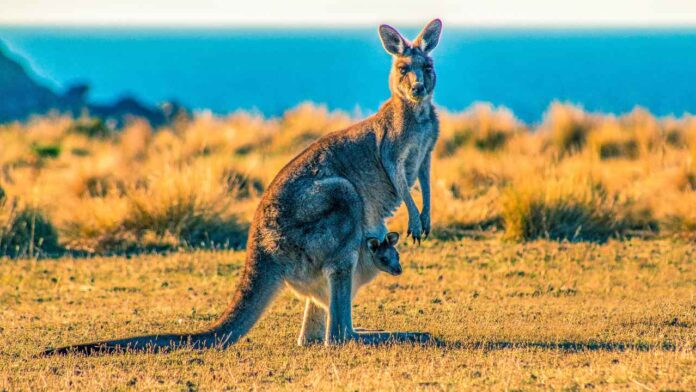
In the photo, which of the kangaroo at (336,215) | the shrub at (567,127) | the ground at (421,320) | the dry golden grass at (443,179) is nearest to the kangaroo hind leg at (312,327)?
the kangaroo at (336,215)

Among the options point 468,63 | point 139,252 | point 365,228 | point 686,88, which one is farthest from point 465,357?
point 468,63

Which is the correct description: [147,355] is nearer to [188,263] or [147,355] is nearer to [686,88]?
[188,263]

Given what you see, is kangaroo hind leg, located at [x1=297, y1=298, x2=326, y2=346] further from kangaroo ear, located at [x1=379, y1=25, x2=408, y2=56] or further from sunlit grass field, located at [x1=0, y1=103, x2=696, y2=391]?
kangaroo ear, located at [x1=379, y1=25, x2=408, y2=56]

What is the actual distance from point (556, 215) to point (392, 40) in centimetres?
576

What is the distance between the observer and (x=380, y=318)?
948cm

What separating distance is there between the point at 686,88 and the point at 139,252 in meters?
82.6

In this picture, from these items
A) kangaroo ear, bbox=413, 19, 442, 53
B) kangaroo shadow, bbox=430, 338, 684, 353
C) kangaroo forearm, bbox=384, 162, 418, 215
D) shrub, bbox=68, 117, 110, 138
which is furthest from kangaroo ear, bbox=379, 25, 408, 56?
shrub, bbox=68, 117, 110, 138

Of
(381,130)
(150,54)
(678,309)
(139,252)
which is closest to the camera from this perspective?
(381,130)

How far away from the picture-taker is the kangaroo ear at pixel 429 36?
8.38m

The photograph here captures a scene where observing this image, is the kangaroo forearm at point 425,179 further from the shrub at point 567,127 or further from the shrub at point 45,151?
the shrub at point 45,151

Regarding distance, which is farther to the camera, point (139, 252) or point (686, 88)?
point (686, 88)

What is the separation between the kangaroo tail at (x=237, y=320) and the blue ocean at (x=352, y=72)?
58.8 m

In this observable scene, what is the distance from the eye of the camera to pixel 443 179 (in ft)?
55.1

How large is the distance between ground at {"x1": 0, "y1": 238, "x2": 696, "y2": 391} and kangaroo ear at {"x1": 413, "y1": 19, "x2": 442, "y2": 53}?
2.25m
